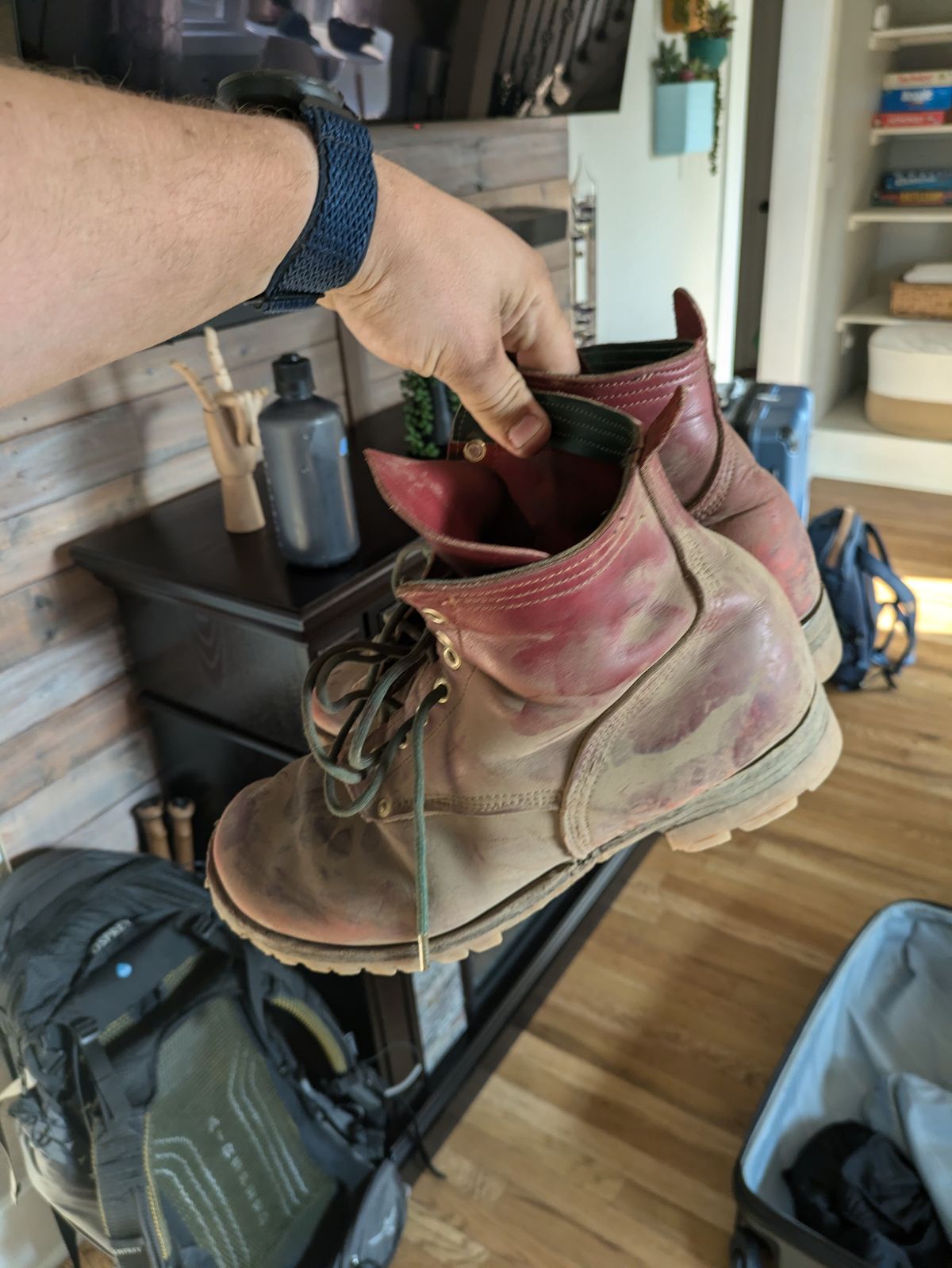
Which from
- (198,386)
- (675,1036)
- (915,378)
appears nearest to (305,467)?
(198,386)

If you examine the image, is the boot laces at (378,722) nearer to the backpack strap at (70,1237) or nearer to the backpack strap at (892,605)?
the backpack strap at (70,1237)

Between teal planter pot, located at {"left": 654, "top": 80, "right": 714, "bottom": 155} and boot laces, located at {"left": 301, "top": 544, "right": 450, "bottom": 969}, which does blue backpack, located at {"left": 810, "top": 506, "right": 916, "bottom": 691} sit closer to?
teal planter pot, located at {"left": 654, "top": 80, "right": 714, "bottom": 155}

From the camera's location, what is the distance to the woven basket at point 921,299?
131 inches

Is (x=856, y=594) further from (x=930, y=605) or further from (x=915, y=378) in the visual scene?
(x=915, y=378)

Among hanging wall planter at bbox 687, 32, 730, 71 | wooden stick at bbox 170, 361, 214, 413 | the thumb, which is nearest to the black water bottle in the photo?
wooden stick at bbox 170, 361, 214, 413

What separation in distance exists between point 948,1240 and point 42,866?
3.94ft

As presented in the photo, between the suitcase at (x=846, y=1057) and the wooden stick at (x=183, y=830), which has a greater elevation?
the wooden stick at (x=183, y=830)

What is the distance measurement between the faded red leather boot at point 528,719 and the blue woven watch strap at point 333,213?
106 mm

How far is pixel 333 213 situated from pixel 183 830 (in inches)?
41.9

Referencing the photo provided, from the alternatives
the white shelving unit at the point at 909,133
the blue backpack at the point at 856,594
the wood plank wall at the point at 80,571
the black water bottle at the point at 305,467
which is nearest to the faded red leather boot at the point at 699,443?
the black water bottle at the point at 305,467

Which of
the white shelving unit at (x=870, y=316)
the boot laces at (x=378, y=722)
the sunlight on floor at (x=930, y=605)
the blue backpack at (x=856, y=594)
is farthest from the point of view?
the white shelving unit at (x=870, y=316)

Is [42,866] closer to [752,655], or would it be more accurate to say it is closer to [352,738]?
[352,738]

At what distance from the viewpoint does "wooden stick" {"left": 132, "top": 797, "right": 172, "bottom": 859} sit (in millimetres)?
1327

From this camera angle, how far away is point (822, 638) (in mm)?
861
